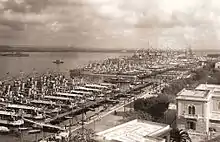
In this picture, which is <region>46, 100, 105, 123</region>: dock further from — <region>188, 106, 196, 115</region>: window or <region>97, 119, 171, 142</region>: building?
<region>188, 106, 196, 115</region>: window

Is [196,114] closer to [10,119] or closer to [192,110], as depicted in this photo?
[192,110]

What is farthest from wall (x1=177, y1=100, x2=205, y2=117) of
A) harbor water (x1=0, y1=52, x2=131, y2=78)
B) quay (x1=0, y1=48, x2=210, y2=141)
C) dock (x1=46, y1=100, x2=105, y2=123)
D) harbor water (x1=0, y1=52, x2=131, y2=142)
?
harbor water (x1=0, y1=52, x2=131, y2=78)

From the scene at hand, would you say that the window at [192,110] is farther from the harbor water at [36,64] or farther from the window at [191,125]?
the harbor water at [36,64]

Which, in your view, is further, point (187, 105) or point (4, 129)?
point (4, 129)

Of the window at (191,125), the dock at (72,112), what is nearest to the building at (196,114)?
the window at (191,125)

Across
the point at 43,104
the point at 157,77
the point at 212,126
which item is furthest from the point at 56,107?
the point at 157,77

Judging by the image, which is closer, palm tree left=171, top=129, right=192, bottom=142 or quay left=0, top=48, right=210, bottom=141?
palm tree left=171, top=129, right=192, bottom=142

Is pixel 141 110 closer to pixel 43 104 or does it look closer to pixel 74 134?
pixel 74 134

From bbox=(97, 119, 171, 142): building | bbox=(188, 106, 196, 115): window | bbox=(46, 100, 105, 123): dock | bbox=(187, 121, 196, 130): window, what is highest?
bbox=(188, 106, 196, 115): window

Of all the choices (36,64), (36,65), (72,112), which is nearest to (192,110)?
(72,112)
